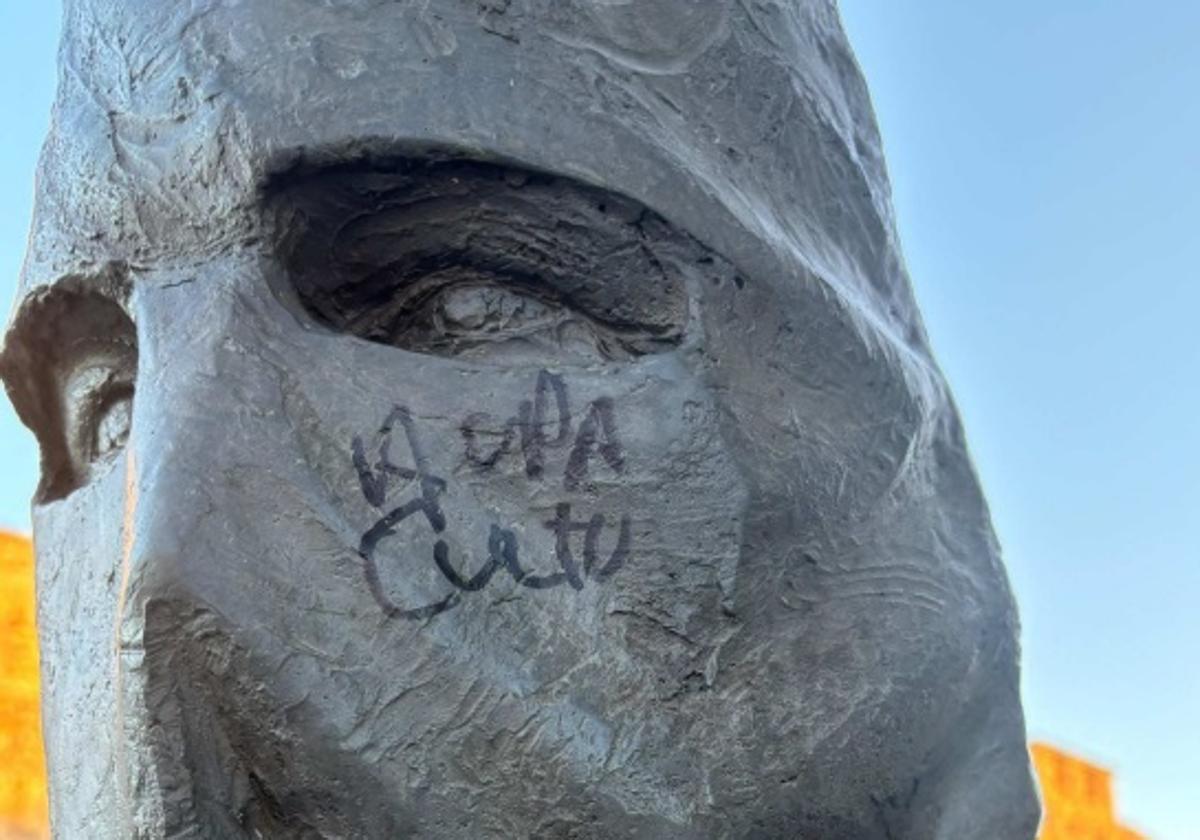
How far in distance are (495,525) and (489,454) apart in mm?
62

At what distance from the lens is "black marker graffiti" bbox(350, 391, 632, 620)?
139 cm

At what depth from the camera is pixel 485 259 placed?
1.54 m

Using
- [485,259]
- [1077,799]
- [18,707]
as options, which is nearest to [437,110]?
[485,259]

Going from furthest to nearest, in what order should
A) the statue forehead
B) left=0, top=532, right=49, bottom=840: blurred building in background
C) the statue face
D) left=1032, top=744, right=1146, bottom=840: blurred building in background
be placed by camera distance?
left=1032, top=744, right=1146, bottom=840: blurred building in background, left=0, top=532, right=49, bottom=840: blurred building in background, the statue forehead, the statue face

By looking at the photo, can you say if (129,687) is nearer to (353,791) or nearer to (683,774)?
(353,791)

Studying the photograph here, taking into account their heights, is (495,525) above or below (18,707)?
below

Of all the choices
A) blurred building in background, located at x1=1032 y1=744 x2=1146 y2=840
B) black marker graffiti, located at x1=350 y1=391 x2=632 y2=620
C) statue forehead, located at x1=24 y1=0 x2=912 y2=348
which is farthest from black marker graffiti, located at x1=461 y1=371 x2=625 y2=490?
blurred building in background, located at x1=1032 y1=744 x2=1146 y2=840

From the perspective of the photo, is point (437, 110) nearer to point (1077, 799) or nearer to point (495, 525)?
point (495, 525)

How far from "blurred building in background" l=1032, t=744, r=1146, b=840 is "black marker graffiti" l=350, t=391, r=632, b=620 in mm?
4394

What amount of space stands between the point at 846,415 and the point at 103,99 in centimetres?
75

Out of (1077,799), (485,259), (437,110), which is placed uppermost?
(437,110)

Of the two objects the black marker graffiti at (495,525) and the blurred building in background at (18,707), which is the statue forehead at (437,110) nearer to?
the black marker graffiti at (495,525)

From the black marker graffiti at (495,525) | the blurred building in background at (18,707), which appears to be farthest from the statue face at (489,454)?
the blurred building in background at (18,707)

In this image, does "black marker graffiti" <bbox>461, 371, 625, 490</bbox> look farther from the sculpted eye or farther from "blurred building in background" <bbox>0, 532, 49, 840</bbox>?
"blurred building in background" <bbox>0, 532, 49, 840</bbox>
